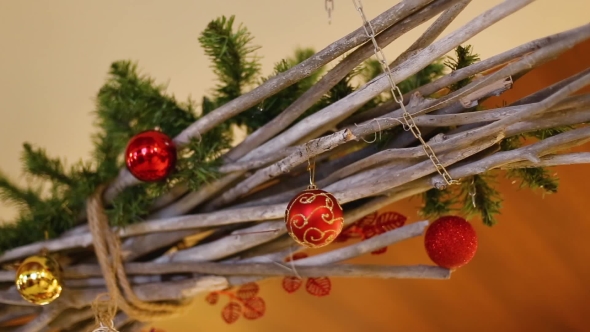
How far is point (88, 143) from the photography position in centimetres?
84

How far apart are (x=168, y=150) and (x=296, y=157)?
14 cm

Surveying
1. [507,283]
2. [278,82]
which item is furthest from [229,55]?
[507,283]

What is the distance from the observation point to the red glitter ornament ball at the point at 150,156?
→ 49 cm

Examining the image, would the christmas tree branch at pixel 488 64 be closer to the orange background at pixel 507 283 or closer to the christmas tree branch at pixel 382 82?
the christmas tree branch at pixel 382 82

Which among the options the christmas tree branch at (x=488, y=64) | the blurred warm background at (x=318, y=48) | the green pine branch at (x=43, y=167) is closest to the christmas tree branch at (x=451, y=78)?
the christmas tree branch at (x=488, y=64)

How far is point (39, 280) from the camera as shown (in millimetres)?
509

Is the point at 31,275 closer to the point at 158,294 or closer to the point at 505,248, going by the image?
the point at 158,294

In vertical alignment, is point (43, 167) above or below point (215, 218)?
above

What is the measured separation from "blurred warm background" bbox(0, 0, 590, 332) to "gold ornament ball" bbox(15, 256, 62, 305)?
0.26 m

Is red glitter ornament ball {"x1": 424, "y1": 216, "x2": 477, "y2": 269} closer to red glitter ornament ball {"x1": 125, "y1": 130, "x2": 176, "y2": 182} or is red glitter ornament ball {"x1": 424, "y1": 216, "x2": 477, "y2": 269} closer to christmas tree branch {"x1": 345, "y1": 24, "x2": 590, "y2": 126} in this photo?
christmas tree branch {"x1": 345, "y1": 24, "x2": 590, "y2": 126}

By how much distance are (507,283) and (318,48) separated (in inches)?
15.8

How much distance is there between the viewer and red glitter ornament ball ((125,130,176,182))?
0.49 m

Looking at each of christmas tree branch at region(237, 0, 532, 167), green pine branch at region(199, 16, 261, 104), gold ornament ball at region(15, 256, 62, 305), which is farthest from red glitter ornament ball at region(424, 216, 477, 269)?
gold ornament ball at region(15, 256, 62, 305)

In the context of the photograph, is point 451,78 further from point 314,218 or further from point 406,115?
point 314,218
